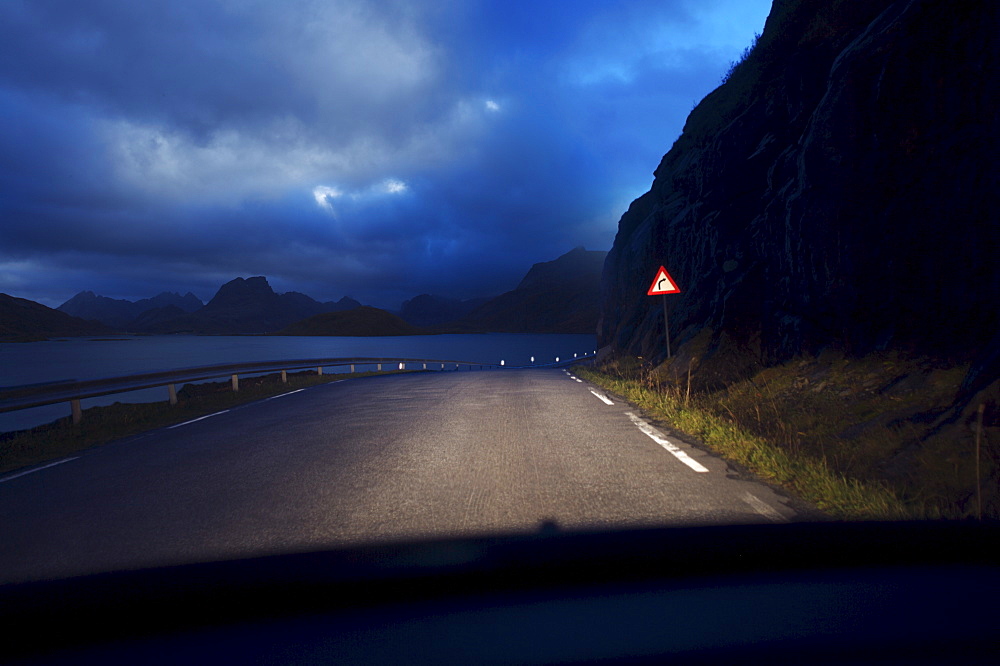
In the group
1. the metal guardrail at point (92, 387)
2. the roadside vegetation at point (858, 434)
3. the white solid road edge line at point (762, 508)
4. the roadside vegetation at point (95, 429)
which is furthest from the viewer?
the metal guardrail at point (92, 387)

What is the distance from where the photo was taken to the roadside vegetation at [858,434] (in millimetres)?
4277

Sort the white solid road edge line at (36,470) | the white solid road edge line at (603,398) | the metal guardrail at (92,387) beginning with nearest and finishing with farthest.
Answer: the white solid road edge line at (36,470) < the metal guardrail at (92,387) < the white solid road edge line at (603,398)

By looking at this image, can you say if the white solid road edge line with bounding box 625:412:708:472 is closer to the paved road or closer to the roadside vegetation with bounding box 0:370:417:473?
the paved road

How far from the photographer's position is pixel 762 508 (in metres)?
4.37

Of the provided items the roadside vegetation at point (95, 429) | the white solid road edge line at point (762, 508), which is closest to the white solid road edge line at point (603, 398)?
the white solid road edge line at point (762, 508)

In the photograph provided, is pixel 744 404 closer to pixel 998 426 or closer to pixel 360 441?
pixel 998 426

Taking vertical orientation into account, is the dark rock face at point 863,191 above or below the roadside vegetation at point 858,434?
above

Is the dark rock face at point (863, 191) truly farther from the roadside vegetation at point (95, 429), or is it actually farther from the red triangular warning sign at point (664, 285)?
the roadside vegetation at point (95, 429)

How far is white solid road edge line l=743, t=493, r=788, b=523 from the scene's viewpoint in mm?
4086

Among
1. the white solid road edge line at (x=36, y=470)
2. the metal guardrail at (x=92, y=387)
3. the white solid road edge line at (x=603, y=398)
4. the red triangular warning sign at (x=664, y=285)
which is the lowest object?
the white solid road edge line at (x=603, y=398)

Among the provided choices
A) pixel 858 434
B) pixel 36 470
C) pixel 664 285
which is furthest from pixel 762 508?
pixel 664 285

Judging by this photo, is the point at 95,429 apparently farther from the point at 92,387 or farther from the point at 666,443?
the point at 666,443

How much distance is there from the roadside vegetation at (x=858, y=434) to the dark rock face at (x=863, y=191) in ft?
2.30

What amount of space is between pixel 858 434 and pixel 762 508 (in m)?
2.90
